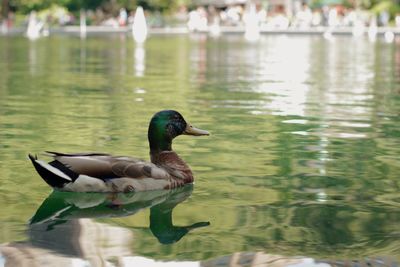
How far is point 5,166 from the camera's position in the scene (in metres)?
9.78

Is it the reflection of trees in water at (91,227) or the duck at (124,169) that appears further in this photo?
the duck at (124,169)

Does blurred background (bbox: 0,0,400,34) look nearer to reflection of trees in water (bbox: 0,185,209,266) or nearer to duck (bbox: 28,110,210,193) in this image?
duck (bbox: 28,110,210,193)

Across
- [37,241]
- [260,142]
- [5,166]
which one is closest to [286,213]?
[37,241]

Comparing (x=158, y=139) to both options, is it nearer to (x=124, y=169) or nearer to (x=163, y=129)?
(x=163, y=129)

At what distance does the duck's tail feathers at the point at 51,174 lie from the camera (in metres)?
7.91

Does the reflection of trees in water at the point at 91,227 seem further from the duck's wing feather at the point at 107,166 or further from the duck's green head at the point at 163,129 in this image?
the duck's green head at the point at 163,129

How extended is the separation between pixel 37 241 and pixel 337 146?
5422mm

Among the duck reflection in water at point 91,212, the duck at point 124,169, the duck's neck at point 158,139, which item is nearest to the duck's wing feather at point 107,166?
the duck at point 124,169

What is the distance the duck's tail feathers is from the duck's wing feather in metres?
0.08

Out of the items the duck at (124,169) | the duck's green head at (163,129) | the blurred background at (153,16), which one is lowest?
the blurred background at (153,16)

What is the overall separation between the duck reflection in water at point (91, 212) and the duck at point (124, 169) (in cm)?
8

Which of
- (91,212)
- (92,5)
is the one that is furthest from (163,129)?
(92,5)

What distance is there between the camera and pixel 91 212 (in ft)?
25.6

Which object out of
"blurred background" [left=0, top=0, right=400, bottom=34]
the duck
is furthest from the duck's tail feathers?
"blurred background" [left=0, top=0, right=400, bottom=34]
